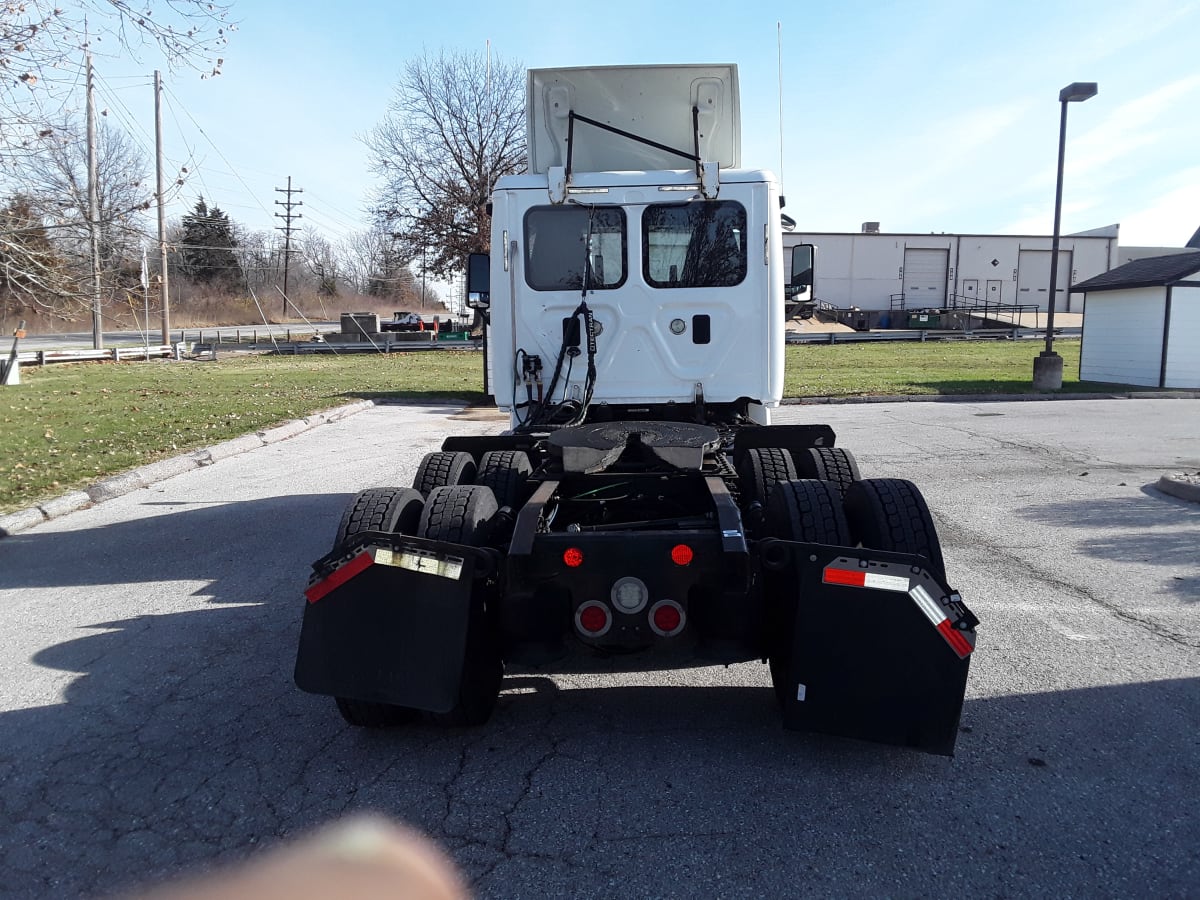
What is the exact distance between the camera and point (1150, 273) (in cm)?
2200

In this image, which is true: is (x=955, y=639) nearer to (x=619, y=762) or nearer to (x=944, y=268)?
(x=619, y=762)

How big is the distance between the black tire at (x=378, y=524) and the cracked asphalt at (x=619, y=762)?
0.13 m

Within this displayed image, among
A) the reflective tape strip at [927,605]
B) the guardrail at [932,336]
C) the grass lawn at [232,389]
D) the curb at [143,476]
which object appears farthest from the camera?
the guardrail at [932,336]

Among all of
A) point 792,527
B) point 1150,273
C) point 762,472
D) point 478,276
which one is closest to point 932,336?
point 1150,273

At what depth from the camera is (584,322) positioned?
6.34 m

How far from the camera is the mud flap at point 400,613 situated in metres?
3.41

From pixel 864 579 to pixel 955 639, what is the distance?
1.25 ft

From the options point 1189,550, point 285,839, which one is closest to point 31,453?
point 285,839

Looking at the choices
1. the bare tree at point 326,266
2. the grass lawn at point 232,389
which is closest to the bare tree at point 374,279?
the bare tree at point 326,266

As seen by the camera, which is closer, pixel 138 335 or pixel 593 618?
pixel 593 618

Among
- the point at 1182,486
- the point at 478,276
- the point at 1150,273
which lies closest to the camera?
the point at 478,276

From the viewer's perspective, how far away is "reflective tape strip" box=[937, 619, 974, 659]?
323cm

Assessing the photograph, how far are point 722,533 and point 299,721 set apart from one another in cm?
206

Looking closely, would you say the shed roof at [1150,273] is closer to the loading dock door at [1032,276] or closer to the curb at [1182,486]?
the curb at [1182,486]
